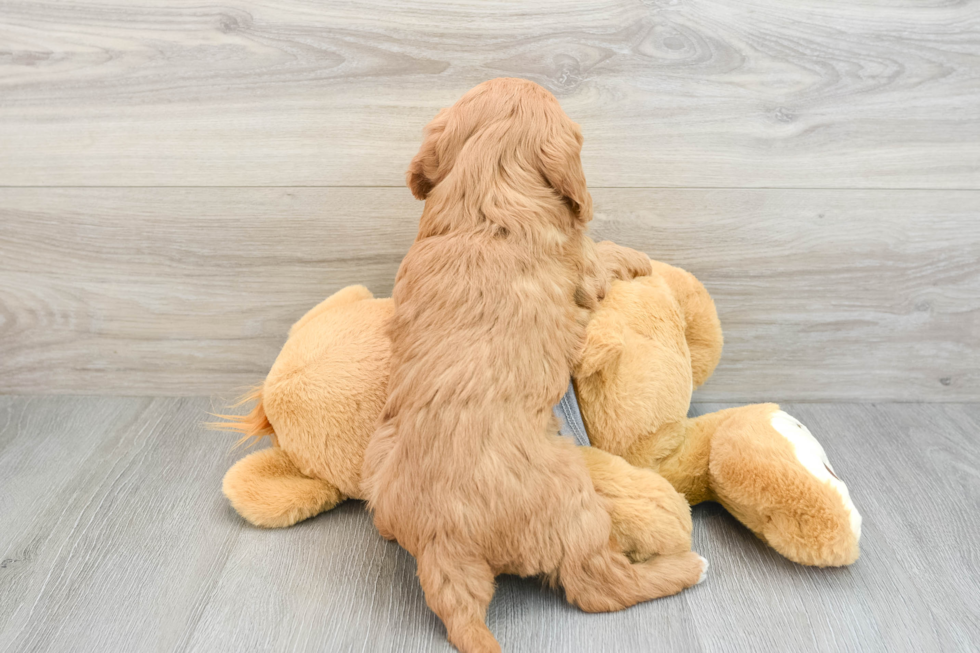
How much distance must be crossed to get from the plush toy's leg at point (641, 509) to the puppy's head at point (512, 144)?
298mm

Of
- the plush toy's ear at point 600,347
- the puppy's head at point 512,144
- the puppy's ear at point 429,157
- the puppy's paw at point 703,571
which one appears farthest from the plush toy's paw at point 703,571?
the puppy's ear at point 429,157

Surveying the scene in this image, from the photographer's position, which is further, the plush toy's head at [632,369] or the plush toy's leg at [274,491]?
the plush toy's leg at [274,491]

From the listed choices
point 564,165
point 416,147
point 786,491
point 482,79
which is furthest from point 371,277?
point 786,491

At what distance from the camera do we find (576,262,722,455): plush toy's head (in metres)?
0.79

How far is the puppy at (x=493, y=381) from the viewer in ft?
2.31

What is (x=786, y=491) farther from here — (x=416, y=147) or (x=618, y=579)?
(x=416, y=147)

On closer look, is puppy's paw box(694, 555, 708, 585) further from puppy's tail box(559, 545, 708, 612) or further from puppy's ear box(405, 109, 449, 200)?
puppy's ear box(405, 109, 449, 200)

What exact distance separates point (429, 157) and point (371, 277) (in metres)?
0.38

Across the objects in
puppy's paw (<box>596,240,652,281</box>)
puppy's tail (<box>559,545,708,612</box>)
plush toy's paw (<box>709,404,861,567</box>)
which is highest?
puppy's paw (<box>596,240,652,281</box>)

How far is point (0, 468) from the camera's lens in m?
1.04

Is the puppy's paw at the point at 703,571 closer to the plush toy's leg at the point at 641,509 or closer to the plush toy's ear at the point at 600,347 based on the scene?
the plush toy's leg at the point at 641,509

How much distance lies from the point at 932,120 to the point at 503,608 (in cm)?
96

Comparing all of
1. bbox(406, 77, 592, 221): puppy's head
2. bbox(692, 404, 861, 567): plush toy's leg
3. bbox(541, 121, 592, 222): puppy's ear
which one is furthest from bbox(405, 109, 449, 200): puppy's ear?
bbox(692, 404, 861, 567): plush toy's leg

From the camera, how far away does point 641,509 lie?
76 cm
